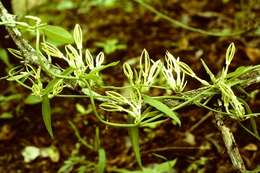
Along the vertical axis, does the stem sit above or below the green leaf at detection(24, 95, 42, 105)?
below

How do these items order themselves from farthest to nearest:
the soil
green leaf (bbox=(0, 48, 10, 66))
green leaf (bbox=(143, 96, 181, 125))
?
green leaf (bbox=(0, 48, 10, 66)) → the soil → green leaf (bbox=(143, 96, 181, 125))

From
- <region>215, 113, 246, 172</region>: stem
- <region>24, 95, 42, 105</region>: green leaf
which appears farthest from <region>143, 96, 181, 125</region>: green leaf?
<region>24, 95, 42, 105</region>: green leaf

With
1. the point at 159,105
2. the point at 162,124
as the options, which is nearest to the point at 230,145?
the point at 159,105

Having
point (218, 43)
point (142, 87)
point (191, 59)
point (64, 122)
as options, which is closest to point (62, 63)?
point (64, 122)

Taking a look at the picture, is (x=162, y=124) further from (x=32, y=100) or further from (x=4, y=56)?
(x=4, y=56)

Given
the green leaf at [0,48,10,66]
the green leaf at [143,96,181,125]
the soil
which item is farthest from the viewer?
the green leaf at [0,48,10,66]

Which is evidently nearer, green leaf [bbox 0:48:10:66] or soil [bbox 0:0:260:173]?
soil [bbox 0:0:260:173]

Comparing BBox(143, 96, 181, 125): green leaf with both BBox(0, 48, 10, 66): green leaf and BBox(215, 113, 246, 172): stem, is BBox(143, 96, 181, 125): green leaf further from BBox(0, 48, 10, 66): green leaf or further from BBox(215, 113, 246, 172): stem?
BBox(0, 48, 10, 66): green leaf

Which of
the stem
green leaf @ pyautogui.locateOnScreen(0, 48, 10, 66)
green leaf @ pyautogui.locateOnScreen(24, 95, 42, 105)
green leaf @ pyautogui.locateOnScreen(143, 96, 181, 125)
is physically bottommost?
the stem

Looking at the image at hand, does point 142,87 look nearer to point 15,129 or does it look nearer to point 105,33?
point 15,129

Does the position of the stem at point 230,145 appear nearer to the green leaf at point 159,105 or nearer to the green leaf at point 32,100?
the green leaf at point 159,105
